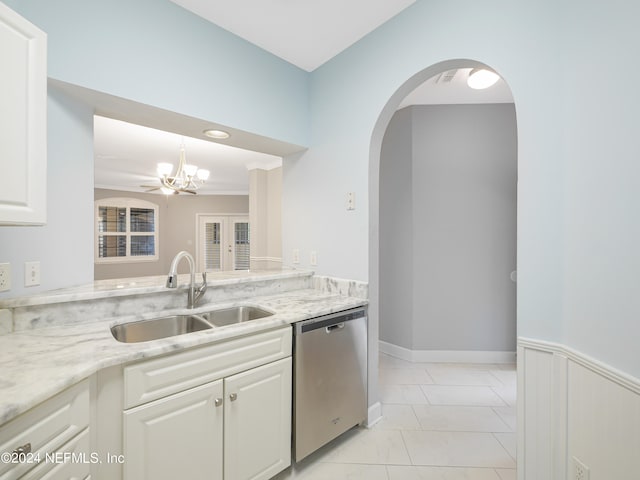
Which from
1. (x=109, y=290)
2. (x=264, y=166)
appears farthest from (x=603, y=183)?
(x=264, y=166)

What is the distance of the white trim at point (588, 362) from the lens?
38.9 inches

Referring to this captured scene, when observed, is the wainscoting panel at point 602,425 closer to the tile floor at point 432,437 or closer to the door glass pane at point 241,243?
the tile floor at point 432,437

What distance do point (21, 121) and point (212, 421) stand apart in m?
1.37

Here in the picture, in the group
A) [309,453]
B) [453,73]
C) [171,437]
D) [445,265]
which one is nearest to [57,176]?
[171,437]

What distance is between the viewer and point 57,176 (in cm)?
152

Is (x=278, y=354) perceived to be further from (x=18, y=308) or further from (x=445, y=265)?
(x=445, y=265)

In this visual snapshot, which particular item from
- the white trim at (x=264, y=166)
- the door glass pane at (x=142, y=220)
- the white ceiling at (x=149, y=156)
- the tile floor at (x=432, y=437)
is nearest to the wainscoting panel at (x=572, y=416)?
the tile floor at (x=432, y=437)

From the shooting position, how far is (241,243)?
8.38 m

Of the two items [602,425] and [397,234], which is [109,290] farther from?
[397,234]

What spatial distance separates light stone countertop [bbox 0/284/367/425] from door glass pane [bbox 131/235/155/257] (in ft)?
23.2

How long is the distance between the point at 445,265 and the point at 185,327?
2550 millimetres

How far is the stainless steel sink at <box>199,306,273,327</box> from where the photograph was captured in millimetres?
1792

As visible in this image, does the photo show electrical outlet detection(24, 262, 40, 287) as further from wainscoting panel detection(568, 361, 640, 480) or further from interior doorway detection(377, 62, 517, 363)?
interior doorway detection(377, 62, 517, 363)

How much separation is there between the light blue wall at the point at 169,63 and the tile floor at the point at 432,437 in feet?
7.28
